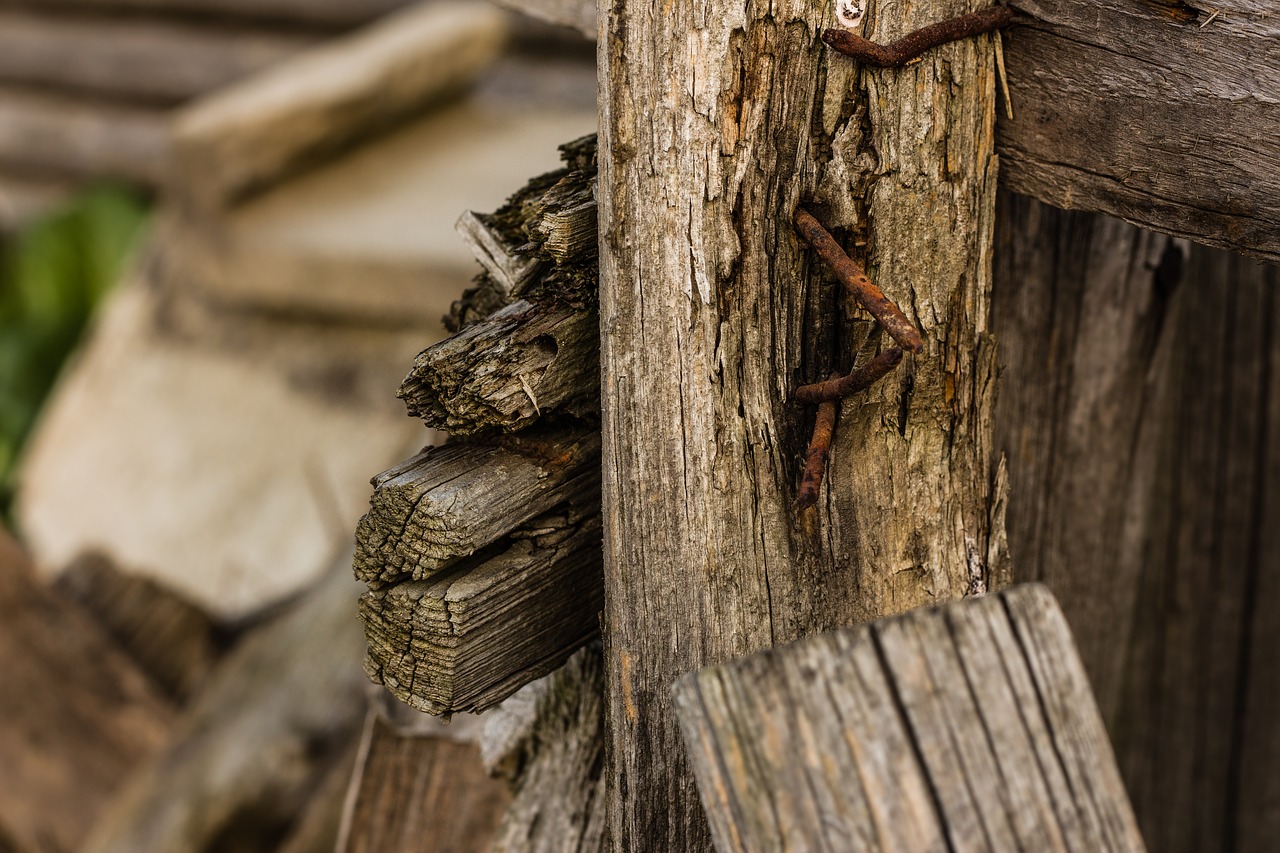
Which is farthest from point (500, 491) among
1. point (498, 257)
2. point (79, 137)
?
point (79, 137)

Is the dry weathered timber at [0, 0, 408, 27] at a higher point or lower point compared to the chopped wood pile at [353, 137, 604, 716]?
higher

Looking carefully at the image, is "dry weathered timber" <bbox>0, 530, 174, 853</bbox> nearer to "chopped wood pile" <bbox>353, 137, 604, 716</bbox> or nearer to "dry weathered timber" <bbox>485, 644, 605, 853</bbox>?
"dry weathered timber" <bbox>485, 644, 605, 853</bbox>

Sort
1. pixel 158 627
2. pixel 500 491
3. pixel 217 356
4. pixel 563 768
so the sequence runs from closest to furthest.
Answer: pixel 500 491, pixel 563 768, pixel 158 627, pixel 217 356

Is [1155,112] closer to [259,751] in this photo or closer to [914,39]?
[914,39]

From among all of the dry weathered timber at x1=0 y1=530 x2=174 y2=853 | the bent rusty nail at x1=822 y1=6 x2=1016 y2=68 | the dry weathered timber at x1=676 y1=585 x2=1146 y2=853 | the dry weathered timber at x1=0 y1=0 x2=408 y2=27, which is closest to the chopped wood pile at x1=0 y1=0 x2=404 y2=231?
the dry weathered timber at x1=0 y1=0 x2=408 y2=27

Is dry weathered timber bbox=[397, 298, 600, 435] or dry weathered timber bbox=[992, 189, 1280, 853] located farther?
dry weathered timber bbox=[992, 189, 1280, 853]
